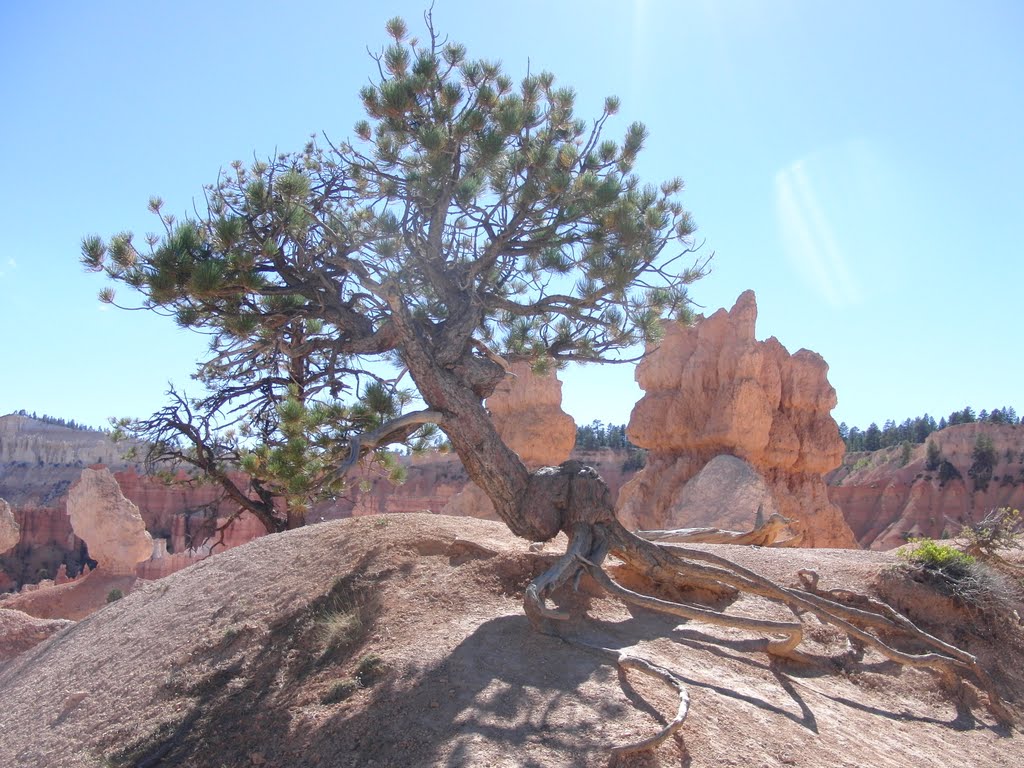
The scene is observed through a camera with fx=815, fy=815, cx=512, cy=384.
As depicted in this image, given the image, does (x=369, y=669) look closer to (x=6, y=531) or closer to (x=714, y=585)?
(x=714, y=585)

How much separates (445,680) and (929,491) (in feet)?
156

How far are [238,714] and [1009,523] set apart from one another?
8.76m

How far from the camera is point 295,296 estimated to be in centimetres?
783

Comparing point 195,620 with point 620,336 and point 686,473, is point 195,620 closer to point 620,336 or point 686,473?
point 620,336

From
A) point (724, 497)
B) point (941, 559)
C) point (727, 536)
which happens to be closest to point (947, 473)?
point (724, 497)

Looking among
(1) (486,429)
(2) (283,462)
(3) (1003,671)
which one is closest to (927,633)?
(3) (1003,671)

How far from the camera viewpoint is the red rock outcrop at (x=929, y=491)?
44281 mm

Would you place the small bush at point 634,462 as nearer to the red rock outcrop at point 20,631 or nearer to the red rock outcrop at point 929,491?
the red rock outcrop at point 929,491

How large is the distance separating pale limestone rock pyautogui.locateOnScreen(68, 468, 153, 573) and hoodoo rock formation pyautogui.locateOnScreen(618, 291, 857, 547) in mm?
18576

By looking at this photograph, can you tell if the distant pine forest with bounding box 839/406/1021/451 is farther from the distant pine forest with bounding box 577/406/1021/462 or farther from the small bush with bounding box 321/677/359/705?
the small bush with bounding box 321/677/359/705

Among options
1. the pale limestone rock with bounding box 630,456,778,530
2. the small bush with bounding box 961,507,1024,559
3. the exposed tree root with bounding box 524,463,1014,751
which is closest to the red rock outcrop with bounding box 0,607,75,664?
Result: the exposed tree root with bounding box 524,463,1014,751

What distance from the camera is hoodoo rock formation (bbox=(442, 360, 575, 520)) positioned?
877 inches

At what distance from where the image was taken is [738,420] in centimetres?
1889

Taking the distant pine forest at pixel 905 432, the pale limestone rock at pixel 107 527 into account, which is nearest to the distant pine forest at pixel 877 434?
the distant pine forest at pixel 905 432
